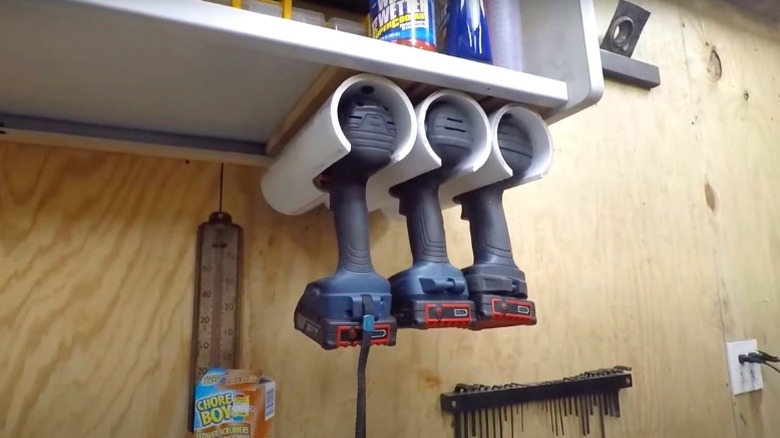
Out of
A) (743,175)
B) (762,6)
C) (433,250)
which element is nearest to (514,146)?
(433,250)

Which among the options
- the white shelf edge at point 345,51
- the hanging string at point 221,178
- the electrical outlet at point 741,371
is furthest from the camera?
the electrical outlet at point 741,371

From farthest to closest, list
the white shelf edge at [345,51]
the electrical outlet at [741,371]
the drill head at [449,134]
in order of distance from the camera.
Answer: the electrical outlet at [741,371], the drill head at [449,134], the white shelf edge at [345,51]

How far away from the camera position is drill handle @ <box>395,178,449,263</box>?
52cm

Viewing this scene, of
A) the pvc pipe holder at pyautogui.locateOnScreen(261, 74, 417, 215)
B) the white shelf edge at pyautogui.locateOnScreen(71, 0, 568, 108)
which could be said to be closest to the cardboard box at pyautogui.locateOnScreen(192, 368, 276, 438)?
the pvc pipe holder at pyautogui.locateOnScreen(261, 74, 417, 215)

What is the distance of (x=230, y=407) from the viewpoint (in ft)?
1.73

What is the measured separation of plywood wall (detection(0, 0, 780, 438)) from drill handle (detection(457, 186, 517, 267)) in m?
0.22

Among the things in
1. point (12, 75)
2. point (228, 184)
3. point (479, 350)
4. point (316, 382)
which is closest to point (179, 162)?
point (228, 184)

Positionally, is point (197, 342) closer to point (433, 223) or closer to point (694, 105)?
point (433, 223)

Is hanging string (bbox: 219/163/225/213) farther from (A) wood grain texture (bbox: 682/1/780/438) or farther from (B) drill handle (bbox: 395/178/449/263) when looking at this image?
(A) wood grain texture (bbox: 682/1/780/438)

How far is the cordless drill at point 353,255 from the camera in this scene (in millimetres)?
446

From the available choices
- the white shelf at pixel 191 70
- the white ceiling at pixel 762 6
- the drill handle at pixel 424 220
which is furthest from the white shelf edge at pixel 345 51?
the white ceiling at pixel 762 6

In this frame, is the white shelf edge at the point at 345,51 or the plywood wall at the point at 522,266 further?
the plywood wall at the point at 522,266

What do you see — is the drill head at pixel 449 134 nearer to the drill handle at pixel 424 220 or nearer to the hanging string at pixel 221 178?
the drill handle at pixel 424 220

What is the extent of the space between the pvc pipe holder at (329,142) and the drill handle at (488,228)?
4.0 inches
